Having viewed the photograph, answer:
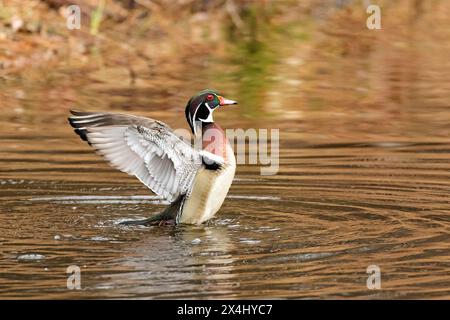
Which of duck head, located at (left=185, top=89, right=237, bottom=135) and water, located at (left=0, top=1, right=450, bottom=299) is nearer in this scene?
water, located at (left=0, top=1, right=450, bottom=299)

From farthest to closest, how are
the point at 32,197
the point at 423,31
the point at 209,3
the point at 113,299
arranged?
the point at 209,3 → the point at 423,31 → the point at 32,197 → the point at 113,299

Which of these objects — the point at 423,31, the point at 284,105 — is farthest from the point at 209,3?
the point at 284,105

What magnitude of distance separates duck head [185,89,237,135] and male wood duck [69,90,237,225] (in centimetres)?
4

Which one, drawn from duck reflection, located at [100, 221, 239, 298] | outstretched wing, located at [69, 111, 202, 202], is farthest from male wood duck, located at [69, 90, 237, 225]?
duck reflection, located at [100, 221, 239, 298]

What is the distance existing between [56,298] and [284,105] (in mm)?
9164

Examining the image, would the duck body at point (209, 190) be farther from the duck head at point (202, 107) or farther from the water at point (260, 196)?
the duck head at point (202, 107)

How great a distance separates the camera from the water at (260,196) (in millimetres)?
7645

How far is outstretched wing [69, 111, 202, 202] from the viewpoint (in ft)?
30.9

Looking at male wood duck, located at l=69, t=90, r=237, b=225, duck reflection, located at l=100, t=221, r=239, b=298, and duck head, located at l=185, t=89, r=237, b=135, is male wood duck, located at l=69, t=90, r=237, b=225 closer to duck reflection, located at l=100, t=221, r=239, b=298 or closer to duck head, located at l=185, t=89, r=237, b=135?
duck head, located at l=185, t=89, r=237, b=135

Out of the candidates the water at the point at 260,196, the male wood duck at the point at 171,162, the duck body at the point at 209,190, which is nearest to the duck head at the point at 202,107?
the male wood duck at the point at 171,162

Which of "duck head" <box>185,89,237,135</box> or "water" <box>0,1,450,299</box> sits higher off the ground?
"duck head" <box>185,89,237,135</box>

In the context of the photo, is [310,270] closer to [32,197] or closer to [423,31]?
[32,197]

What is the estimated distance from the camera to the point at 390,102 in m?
16.1

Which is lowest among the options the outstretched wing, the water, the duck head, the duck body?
the water
